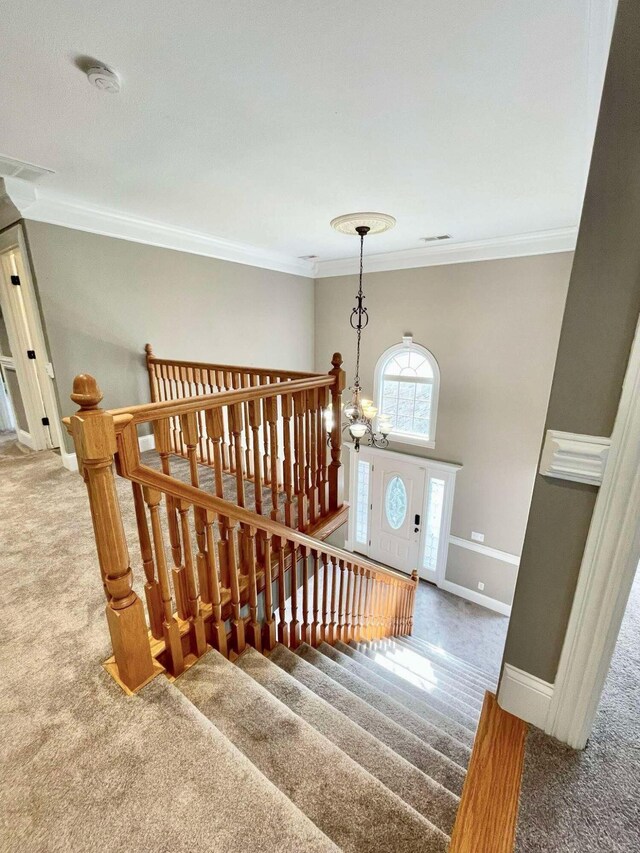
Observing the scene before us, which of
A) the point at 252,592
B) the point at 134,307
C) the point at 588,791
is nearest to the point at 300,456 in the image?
the point at 252,592

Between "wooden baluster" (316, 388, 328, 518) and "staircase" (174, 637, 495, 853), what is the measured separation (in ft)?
3.17

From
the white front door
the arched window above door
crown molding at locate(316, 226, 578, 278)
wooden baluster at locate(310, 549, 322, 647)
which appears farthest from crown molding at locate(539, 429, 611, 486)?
the white front door

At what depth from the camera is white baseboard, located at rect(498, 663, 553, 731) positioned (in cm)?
121

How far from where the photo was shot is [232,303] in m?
4.41

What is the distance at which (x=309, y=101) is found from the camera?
5.54 ft

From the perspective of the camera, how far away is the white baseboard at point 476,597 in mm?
4957

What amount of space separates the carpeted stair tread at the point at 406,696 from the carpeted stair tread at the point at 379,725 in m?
0.55

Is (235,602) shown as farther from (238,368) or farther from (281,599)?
(238,368)

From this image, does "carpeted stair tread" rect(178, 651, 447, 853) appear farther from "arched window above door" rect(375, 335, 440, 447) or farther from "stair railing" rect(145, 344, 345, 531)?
"arched window above door" rect(375, 335, 440, 447)

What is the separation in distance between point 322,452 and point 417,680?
2197 millimetres

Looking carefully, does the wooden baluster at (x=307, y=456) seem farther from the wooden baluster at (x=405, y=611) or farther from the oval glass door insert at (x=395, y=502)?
the oval glass door insert at (x=395, y=502)

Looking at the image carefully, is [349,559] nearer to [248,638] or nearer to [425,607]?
[248,638]

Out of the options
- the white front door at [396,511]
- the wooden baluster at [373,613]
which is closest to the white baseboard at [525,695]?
the wooden baluster at [373,613]

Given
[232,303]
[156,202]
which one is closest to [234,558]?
[156,202]
